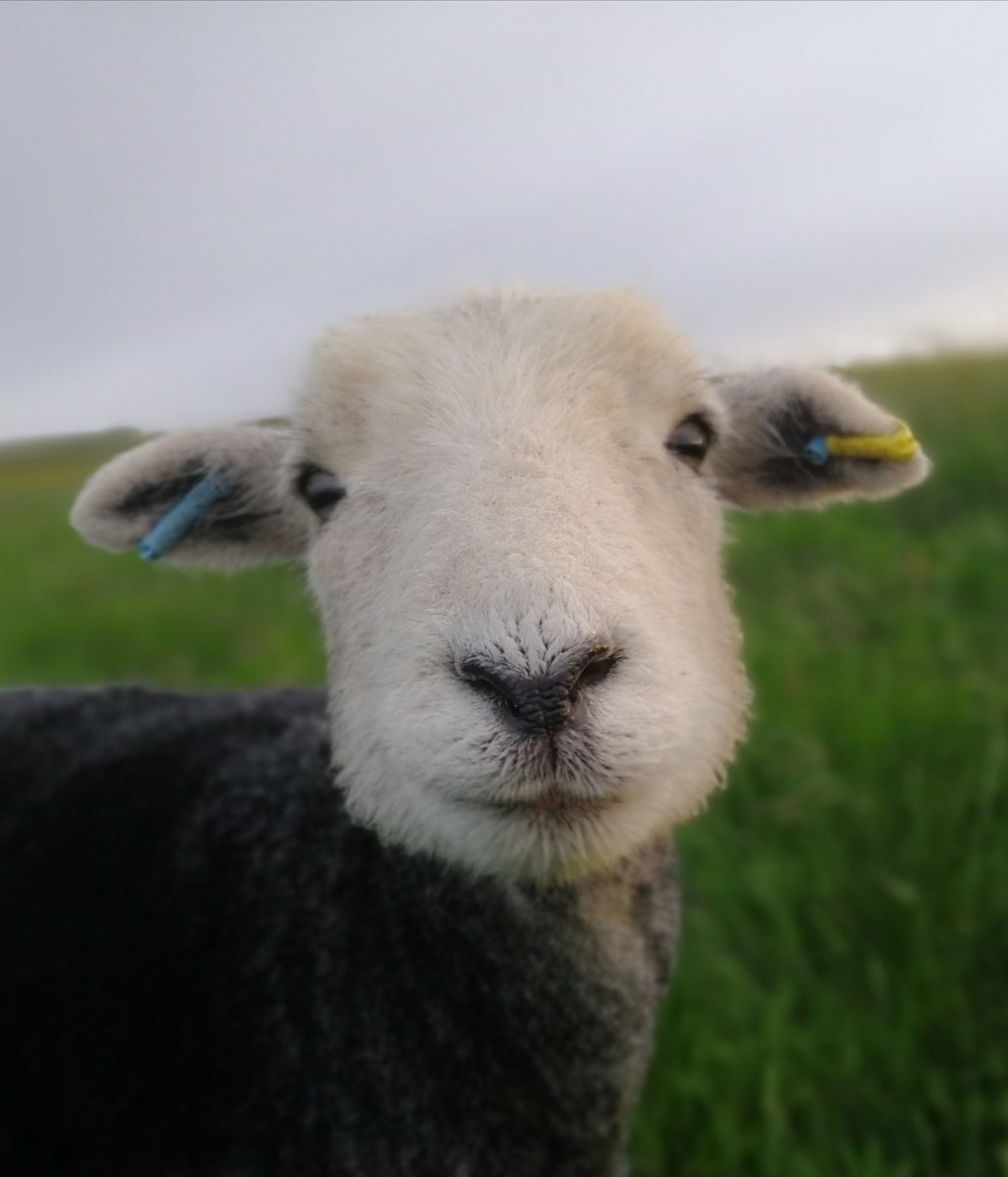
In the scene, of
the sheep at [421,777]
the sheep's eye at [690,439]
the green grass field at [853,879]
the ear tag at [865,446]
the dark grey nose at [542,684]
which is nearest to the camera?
the dark grey nose at [542,684]

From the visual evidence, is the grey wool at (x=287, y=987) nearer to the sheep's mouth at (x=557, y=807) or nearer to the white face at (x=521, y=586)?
the white face at (x=521, y=586)

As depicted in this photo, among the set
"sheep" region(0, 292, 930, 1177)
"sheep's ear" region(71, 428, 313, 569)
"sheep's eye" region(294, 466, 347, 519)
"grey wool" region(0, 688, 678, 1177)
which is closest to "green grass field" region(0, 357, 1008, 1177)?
"sheep's ear" region(71, 428, 313, 569)

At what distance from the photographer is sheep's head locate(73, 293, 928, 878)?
54.7 inches

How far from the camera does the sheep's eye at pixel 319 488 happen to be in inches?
78.7

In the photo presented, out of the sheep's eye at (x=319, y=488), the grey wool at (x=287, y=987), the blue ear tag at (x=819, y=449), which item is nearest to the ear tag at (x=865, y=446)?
the blue ear tag at (x=819, y=449)

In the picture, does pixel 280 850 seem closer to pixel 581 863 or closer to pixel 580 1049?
pixel 580 1049

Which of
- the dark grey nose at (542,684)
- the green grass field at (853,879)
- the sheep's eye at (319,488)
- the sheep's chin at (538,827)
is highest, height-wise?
the dark grey nose at (542,684)

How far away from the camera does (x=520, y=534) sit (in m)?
1.45

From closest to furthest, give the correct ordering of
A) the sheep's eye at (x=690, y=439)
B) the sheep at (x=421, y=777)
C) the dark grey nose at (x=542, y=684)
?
1. the dark grey nose at (x=542, y=684)
2. the sheep at (x=421, y=777)
3. the sheep's eye at (x=690, y=439)

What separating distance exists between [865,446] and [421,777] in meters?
1.20

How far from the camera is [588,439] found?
1.72 meters

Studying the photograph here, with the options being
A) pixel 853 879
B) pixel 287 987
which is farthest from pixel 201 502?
pixel 853 879

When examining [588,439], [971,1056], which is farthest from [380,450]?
[971,1056]

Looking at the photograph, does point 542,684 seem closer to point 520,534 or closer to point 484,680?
point 484,680
